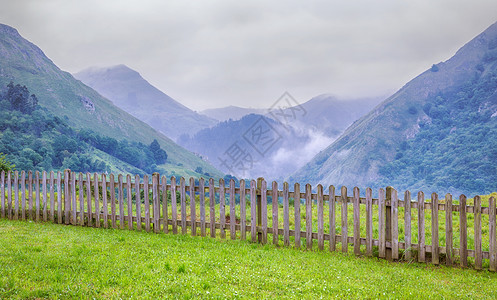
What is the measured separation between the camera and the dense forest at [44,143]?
108 metres

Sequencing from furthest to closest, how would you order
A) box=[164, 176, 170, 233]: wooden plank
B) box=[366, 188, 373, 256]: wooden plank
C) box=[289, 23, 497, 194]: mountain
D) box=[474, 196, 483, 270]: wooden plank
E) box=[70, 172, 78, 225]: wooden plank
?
box=[289, 23, 497, 194]: mountain, box=[70, 172, 78, 225]: wooden plank, box=[164, 176, 170, 233]: wooden plank, box=[366, 188, 373, 256]: wooden plank, box=[474, 196, 483, 270]: wooden plank

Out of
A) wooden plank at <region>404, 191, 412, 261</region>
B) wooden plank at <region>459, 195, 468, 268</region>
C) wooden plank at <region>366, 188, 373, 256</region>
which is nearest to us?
wooden plank at <region>459, 195, 468, 268</region>

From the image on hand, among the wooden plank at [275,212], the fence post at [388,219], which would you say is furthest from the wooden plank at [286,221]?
the fence post at [388,219]

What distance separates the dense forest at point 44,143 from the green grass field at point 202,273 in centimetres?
10470

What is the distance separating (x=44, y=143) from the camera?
119 metres

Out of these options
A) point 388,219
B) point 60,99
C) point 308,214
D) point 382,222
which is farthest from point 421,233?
point 60,99

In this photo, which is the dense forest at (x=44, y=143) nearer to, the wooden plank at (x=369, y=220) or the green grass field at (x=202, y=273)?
the green grass field at (x=202, y=273)

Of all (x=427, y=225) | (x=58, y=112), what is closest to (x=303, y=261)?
(x=427, y=225)

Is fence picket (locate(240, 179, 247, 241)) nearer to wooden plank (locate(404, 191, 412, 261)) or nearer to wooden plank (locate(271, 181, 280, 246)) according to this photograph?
wooden plank (locate(271, 181, 280, 246))

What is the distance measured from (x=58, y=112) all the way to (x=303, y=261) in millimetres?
186156

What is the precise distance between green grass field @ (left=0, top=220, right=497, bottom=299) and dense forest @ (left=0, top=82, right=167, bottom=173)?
10470 centimetres

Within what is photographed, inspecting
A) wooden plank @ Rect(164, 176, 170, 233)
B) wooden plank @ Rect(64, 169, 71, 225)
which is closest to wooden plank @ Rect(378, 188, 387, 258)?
wooden plank @ Rect(164, 176, 170, 233)

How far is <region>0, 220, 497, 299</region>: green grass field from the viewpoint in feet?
19.3

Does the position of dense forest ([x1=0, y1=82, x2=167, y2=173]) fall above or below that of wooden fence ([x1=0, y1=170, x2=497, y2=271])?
above
